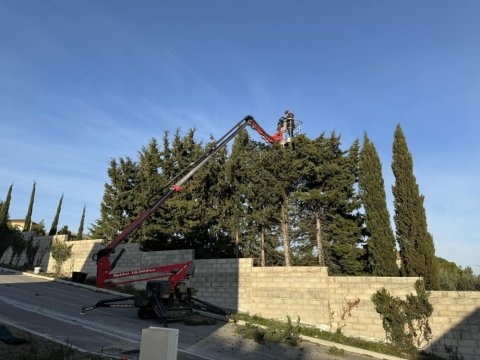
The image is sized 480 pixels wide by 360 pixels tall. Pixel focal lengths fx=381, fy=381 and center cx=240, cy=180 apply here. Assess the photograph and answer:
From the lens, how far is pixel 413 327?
482 inches

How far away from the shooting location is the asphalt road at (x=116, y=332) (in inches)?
381

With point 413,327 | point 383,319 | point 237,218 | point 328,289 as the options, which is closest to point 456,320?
point 413,327

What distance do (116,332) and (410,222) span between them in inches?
542

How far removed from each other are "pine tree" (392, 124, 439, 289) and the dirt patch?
555 inches

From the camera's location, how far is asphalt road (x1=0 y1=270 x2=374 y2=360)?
9.67 m

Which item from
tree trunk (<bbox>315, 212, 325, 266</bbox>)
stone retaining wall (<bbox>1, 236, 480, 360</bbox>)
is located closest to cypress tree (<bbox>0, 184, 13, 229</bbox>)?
stone retaining wall (<bbox>1, 236, 480, 360</bbox>)

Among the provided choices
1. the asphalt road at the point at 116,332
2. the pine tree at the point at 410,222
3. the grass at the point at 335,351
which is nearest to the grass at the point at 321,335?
the asphalt road at the point at 116,332

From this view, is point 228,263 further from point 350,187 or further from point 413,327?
point 350,187

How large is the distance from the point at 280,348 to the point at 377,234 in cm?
1071

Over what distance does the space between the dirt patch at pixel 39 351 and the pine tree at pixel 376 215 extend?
1539 centimetres

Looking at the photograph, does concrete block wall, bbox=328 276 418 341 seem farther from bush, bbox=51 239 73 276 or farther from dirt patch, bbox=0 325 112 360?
bush, bbox=51 239 73 276

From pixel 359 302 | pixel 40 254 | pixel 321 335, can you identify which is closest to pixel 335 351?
pixel 321 335

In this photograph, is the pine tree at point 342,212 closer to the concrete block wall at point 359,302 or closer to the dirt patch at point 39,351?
the concrete block wall at point 359,302

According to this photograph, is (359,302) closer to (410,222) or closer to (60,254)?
(410,222)
